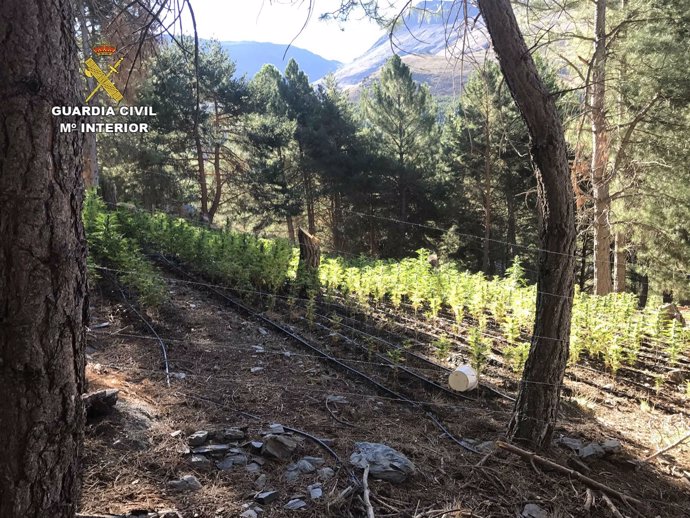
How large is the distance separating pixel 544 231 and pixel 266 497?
7.52 feet

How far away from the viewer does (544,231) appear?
3.02m

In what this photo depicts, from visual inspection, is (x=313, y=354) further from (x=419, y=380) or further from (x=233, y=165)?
(x=233, y=165)

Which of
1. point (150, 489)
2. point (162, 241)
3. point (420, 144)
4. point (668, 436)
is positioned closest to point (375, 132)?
point (420, 144)

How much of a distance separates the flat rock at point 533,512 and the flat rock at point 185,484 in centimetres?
174

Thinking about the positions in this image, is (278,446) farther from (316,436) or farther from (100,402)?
(100,402)

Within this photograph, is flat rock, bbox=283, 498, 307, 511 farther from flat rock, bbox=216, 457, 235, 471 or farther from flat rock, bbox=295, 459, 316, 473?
flat rock, bbox=216, 457, 235, 471

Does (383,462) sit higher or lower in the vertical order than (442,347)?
lower

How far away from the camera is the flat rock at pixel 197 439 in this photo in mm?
2799

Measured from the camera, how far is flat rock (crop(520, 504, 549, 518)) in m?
2.50

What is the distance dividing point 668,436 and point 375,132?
20383mm

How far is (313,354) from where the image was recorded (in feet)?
16.9

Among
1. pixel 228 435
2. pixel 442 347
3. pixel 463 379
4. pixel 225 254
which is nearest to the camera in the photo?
pixel 228 435

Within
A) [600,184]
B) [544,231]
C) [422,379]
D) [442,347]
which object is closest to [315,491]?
[544,231]

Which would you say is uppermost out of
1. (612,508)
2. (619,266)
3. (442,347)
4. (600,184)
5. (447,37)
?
(447,37)
